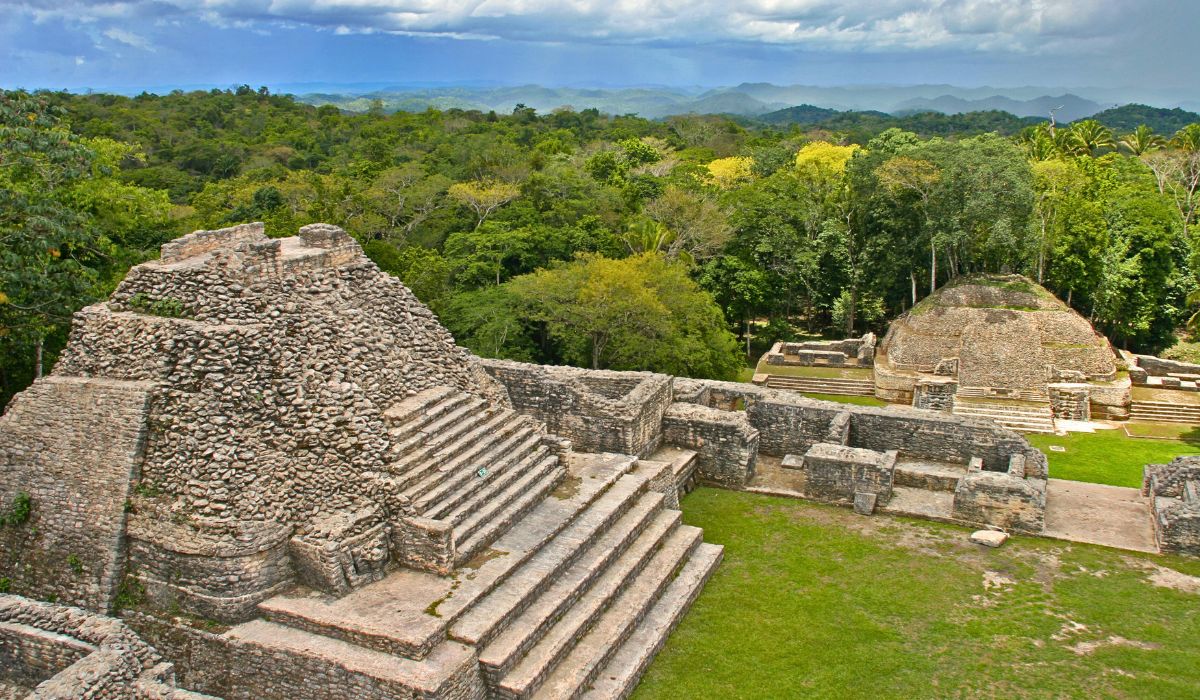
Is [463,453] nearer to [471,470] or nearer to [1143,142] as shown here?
[471,470]

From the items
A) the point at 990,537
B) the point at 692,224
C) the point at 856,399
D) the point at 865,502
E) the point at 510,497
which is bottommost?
the point at 856,399

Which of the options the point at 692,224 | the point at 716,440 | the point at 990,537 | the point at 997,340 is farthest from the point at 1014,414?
the point at 692,224

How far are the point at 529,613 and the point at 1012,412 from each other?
1741 centimetres

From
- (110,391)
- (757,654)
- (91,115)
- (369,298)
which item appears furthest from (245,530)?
(91,115)

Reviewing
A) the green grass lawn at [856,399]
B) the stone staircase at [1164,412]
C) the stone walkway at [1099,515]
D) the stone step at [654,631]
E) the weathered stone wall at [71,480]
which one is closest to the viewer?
the stone step at [654,631]

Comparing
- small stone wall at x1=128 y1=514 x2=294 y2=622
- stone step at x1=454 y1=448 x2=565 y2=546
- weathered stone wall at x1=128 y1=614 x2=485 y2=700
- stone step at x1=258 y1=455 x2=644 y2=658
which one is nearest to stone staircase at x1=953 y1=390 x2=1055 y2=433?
stone step at x1=454 y1=448 x2=565 y2=546

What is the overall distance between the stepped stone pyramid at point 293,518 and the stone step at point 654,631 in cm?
3

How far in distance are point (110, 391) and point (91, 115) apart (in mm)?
61093

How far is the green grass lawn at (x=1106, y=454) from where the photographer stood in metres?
17.4

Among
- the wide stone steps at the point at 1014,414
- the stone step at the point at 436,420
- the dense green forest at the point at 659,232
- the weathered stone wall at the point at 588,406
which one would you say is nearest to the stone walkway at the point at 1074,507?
the weathered stone wall at the point at 588,406

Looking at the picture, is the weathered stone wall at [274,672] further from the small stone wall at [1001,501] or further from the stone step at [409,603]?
the small stone wall at [1001,501]

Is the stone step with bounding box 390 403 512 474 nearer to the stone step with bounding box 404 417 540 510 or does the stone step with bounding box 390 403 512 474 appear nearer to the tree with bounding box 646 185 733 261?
the stone step with bounding box 404 417 540 510

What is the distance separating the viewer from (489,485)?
461 inches

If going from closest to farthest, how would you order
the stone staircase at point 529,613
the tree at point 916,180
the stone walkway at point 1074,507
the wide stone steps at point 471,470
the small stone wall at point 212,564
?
the stone staircase at point 529,613 < the small stone wall at point 212,564 < the wide stone steps at point 471,470 < the stone walkway at point 1074,507 < the tree at point 916,180
